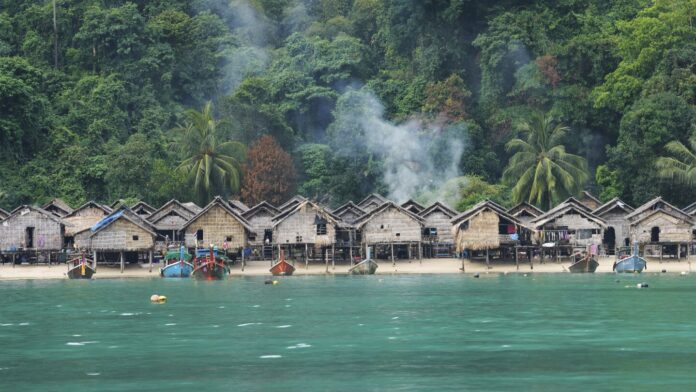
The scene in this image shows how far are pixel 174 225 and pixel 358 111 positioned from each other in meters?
20.1

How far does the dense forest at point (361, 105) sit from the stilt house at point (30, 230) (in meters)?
6.77

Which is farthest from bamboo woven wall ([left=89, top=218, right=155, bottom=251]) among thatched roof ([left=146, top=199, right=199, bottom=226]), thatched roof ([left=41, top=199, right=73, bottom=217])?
thatched roof ([left=41, top=199, right=73, bottom=217])

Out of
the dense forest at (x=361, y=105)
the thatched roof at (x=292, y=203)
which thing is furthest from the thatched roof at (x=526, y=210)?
the thatched roof at (x=292, y=203)

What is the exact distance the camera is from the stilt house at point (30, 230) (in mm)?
71938

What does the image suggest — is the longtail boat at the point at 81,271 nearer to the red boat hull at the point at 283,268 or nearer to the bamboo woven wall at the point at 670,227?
the red boat hull at the point at 283,268

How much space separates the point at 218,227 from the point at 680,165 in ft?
82.9

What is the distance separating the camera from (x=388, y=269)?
71500 millimetres

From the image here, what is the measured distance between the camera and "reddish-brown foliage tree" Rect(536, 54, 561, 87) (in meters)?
85.8

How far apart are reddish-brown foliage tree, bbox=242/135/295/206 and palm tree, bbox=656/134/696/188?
2314cm

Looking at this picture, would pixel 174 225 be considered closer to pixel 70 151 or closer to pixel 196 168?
pixel 196 168

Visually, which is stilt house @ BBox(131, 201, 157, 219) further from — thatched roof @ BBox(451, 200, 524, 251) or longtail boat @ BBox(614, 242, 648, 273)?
longtail boat @ BBox(614, 242, 648, 273)

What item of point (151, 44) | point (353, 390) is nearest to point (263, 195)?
point (151, 44)

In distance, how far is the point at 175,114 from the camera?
3733 inches

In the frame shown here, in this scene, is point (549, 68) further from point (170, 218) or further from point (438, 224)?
point (170, 218)
